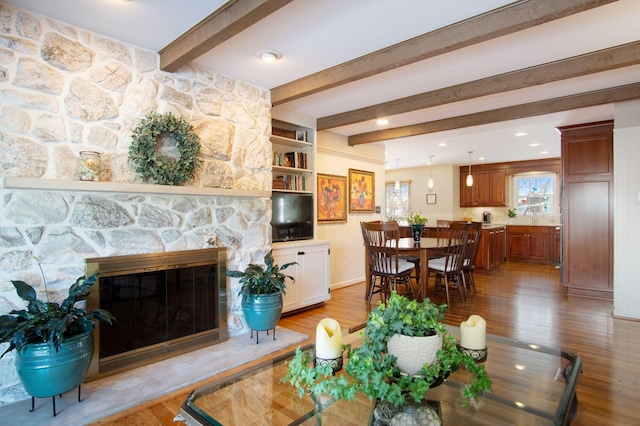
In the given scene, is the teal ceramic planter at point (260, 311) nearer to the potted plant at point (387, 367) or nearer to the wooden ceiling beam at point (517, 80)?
the potted plant at point (387, 367)

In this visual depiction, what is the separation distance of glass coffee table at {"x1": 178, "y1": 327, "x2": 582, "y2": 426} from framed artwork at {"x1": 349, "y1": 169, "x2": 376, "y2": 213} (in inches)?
155

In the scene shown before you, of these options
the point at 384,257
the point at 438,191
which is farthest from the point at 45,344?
the point at 438,191

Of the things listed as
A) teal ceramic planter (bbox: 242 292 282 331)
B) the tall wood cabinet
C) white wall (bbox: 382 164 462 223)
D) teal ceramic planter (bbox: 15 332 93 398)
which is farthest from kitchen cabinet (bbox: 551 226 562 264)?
teal ceramic planter (bbox: 15 332 93 398)

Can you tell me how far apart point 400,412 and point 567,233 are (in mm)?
4737

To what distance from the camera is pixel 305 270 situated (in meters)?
4.16

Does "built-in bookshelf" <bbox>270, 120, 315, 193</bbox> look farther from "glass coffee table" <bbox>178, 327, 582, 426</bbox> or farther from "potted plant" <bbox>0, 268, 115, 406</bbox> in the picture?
"glass coffee table" <bbox>178, 327, 582, 426</bbox>

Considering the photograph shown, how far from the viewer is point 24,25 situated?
2.20 m

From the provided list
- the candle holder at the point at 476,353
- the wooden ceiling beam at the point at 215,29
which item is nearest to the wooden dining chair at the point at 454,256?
the candle holder at the point at 476,353

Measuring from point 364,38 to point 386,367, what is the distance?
7.31ft

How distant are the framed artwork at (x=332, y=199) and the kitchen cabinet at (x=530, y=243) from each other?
15.9 feet

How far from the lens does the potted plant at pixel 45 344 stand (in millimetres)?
1885

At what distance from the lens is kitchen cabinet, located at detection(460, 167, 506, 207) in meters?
8.45

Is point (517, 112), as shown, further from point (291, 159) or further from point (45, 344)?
point (45, 344)

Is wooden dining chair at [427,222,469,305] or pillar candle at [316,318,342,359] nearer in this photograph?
pillar candle at [316,318,342,359]
